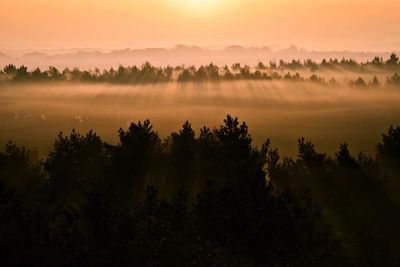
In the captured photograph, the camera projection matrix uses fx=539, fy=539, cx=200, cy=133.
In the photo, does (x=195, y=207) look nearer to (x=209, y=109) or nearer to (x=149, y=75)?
(x=209, y=109)

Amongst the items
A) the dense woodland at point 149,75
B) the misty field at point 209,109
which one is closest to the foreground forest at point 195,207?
the misty field at point 209,109

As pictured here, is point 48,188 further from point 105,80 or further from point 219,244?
point 105,80

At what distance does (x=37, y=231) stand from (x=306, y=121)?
78.8 m

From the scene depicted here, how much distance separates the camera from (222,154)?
51031mm

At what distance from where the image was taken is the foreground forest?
2859cm

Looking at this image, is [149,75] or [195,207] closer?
[195,207]

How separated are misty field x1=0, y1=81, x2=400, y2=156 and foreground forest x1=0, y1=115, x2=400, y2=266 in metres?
17.4

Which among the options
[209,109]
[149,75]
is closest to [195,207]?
[209,109]

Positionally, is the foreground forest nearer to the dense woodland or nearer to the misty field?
the misty field

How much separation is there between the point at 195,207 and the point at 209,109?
92.4m

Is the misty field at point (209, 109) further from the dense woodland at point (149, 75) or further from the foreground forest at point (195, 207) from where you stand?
the foreground forest at point (195, 207)

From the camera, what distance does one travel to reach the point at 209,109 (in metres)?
126

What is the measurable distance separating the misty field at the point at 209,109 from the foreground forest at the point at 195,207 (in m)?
17.4

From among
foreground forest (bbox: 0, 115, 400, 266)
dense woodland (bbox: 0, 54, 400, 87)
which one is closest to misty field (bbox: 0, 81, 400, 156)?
dense woodland (bbox: 0, 54, 400, 87)
